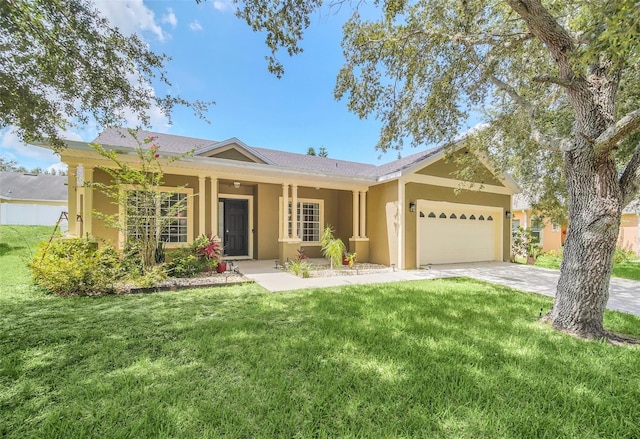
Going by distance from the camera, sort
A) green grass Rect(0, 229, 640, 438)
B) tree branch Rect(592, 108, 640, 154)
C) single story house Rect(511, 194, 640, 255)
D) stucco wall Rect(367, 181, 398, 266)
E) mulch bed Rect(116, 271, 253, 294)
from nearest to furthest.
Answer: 1. green grass Rect(0, 229, 640, 438)
2. tree branch Rect(592, 108, 640, 154)
3. mulch bed Rect(116, 271, 253, 294)
4. stucco wall Rect(367, 181, 398, 266)
5. single story house Rect(511, 194, 640, 255)

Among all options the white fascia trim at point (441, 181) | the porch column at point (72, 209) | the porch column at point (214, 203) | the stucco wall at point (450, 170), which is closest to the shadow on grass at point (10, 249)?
the porch column at point (72, 209)

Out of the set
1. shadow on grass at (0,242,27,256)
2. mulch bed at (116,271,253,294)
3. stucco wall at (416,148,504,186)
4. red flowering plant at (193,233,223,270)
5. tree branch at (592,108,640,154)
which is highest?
stucco wall at (416,148,504,186)

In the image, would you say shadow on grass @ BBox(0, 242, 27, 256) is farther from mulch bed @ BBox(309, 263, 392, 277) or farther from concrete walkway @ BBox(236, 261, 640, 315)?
mulch bed @ BBox(309, 263, 392, 277)

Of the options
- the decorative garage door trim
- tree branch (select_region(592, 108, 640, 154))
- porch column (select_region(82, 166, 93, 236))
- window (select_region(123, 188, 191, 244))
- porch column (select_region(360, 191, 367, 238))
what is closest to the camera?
tree branch (select_region(592, 108, 640, 154))

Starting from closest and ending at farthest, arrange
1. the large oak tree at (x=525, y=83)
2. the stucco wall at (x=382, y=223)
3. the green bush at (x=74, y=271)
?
the large oak tree at (x=525, y=83)
the green bush at (x=74, y=271)
the stucco wall at (x=382, y=223)

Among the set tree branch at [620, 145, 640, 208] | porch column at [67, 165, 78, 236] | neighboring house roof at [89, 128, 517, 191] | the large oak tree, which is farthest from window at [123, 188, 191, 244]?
tree branch at [620, 145, 640, 208]

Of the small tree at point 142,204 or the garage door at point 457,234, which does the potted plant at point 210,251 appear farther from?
the garage door at point 457,234

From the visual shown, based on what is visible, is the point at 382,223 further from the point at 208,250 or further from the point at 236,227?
the point at 208,250

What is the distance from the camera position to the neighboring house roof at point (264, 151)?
8984 millimetres

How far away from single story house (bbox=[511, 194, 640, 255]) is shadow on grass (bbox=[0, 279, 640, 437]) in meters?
14.2

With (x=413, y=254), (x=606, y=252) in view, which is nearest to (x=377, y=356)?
(x=606, y=252)

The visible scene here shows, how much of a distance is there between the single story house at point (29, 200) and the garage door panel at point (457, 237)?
82.3ft

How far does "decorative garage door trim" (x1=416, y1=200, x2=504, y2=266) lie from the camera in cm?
972

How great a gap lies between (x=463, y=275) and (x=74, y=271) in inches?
366
